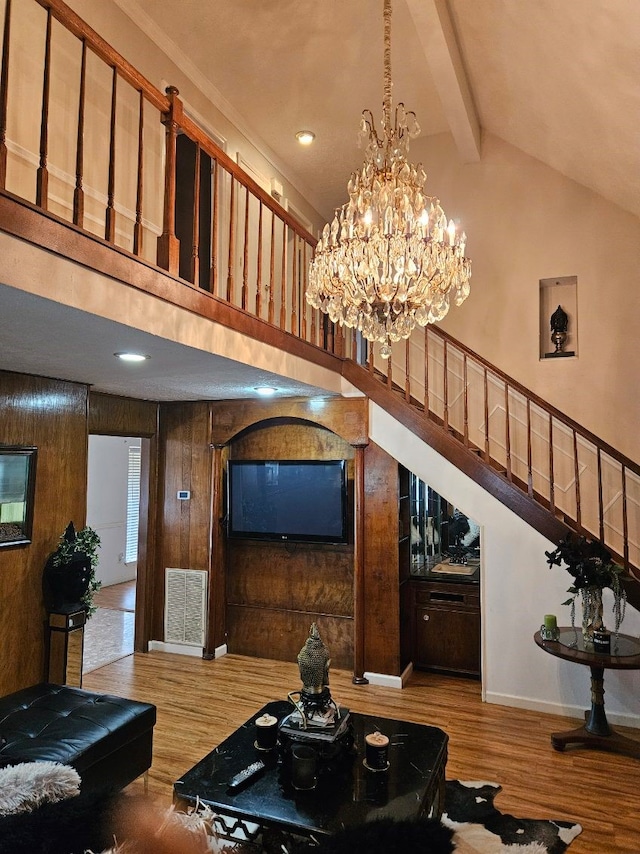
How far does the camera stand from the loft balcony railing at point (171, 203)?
7.50 ft

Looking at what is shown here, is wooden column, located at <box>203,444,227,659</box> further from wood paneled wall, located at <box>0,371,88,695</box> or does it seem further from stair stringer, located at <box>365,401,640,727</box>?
stair stringer, located at <box>365,401,640,727</box>

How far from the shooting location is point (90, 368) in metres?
3.43

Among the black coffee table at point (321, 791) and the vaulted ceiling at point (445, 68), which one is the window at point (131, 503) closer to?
the vaulted ceiling at point (445, 68)

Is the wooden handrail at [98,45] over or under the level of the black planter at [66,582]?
over

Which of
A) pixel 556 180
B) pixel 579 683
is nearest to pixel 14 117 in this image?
pixel 556 180

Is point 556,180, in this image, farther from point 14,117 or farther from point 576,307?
point 14,117

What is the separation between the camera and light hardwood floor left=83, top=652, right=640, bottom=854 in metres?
2.89

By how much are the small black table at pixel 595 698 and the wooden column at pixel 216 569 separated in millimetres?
2913

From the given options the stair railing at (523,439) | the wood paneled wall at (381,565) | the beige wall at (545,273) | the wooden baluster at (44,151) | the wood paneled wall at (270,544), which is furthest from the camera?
the beige wall at (545,273)

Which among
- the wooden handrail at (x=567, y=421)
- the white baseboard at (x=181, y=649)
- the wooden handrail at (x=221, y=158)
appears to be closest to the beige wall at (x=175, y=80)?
the wooden handrail at (x=221, y=158)

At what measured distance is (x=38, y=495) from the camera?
378 centimetres

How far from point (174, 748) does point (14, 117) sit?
13.0 feet

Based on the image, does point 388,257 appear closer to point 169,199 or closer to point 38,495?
point 169,199

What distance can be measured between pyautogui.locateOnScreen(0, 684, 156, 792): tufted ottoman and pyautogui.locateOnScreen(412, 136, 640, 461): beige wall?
4.38 metres
